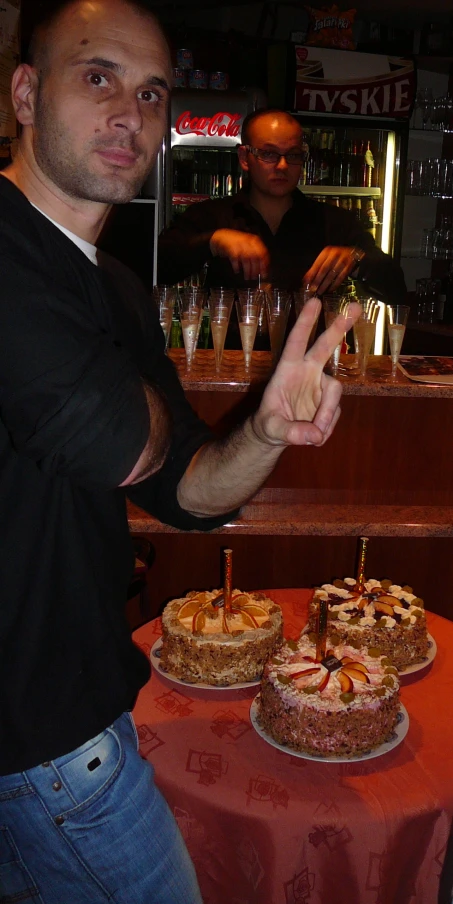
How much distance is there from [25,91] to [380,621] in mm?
1364

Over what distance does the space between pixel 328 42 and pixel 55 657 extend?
5.22 meters

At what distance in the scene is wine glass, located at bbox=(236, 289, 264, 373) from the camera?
2.27 meters

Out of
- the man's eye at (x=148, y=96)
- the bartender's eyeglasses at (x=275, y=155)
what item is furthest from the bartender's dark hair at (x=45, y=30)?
the bartender's eyeglasses at (x=275, y=155)

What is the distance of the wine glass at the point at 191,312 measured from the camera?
226 cm

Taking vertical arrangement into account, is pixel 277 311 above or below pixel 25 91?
below

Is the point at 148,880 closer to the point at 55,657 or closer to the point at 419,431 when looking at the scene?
the point at 55,657

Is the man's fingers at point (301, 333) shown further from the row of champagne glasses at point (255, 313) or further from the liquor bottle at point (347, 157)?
the liquor bottle at point (347, 157)

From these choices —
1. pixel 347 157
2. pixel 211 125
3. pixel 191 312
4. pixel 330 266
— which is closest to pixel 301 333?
pixel 191 312

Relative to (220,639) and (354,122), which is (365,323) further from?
(354,122)

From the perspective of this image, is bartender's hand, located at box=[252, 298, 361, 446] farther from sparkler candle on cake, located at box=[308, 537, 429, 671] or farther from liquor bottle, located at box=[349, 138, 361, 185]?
liquor bottle, located at box=[349, 138, 361, 185]

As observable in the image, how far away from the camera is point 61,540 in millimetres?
1192

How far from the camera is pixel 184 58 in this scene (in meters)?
5.00

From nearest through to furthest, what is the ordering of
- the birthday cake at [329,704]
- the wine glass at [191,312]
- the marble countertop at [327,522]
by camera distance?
1. the birthday cake at [329,704]
2. the wine glass at [191,312]
3. the marble countertop at [327,522]

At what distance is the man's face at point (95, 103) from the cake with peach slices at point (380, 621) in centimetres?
111
